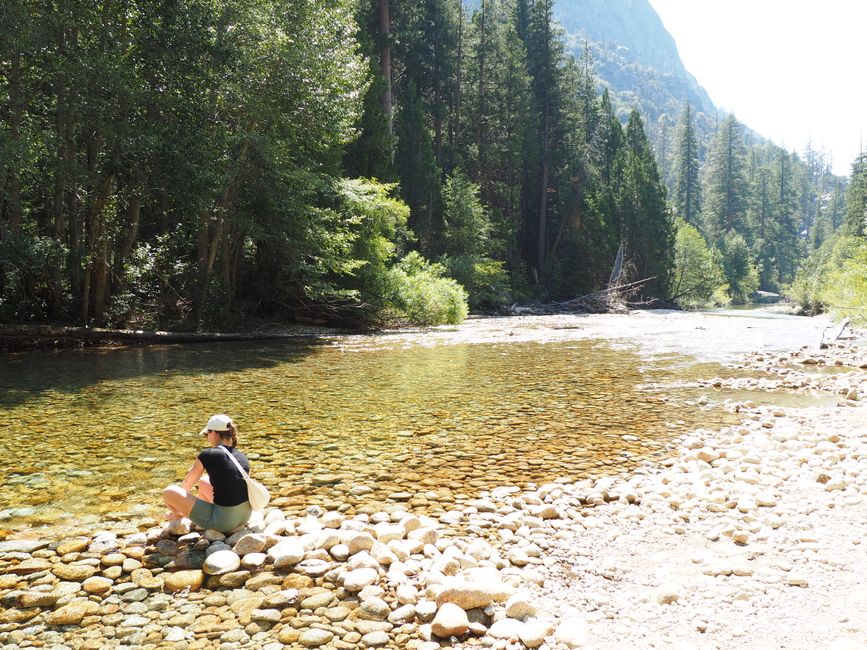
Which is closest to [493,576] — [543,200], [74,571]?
[74,571]

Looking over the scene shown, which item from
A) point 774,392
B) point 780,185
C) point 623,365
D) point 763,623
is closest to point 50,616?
point 763,623

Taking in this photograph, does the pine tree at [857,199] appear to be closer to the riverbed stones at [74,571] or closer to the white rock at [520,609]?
the white rock at [520,609]

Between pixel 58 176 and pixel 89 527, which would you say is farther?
pixel 58 176

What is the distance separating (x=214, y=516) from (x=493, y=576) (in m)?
2.16

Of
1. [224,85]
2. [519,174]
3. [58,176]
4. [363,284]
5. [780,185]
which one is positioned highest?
[780,185]

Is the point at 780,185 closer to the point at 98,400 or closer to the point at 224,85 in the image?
the point at 224,85

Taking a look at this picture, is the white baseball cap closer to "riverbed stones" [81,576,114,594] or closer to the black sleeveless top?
the black sleeveless top

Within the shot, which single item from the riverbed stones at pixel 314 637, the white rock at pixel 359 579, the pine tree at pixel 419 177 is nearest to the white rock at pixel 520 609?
the white rock at pixel 359 579

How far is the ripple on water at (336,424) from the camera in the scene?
5.30m

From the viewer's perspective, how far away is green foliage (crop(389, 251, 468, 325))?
22.4 meters

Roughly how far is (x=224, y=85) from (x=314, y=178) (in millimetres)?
3830

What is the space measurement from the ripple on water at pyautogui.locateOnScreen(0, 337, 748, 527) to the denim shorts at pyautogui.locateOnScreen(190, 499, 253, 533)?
27.0 inches

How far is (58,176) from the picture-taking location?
1523 centimetres

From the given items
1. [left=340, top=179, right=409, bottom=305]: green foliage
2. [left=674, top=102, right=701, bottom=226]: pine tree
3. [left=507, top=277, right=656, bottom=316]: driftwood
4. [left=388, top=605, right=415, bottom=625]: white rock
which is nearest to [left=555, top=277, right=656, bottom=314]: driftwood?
[left=507, top=277, right=656, bottom=316]: driftwood
